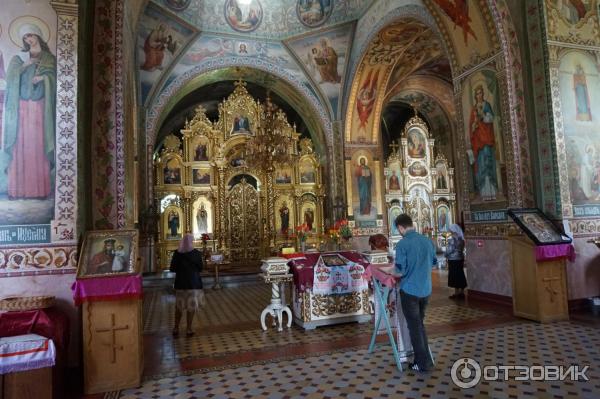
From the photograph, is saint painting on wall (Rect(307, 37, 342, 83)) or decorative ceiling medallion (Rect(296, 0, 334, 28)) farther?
saint painting on wall (Rect(307, 37, 342, 83))

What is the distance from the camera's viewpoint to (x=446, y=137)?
18.1 meters

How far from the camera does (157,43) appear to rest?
11438mm

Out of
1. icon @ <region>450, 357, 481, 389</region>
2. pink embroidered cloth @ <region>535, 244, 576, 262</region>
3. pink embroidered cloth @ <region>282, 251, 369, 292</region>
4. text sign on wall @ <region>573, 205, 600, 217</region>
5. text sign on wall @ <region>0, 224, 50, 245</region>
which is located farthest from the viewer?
text sign on wall @ <region>573, 205, 600, 217</region>

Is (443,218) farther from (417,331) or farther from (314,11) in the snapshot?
(417,331)

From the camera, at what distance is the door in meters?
14.7

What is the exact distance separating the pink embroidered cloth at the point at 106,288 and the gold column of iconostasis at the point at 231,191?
9.94 m

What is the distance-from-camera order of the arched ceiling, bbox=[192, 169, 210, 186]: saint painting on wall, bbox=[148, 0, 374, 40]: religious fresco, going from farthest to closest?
bbox=[192, 169, 210, 186]: saint painting on wall < the arched ceiling < bbox=[148, 0, 374, 40]: religious fresco

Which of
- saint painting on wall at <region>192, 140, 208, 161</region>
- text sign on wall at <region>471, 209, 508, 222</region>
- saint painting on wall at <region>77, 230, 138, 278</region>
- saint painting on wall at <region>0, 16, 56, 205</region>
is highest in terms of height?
saint painting on wall at <region>192, 140, 208, 161</region>

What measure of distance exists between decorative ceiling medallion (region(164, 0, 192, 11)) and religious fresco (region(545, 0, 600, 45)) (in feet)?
29.4

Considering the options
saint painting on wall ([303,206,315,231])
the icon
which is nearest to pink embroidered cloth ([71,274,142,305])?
the icon

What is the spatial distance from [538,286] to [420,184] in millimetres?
11740

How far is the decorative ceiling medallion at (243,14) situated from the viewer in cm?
1202

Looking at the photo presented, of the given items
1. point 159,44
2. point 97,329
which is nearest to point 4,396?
point 97,329

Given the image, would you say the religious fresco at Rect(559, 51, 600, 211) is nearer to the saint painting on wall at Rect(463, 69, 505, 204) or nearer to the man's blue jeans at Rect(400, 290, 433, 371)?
the saint painting on wall at Rect(463, 69, 505, 204)
